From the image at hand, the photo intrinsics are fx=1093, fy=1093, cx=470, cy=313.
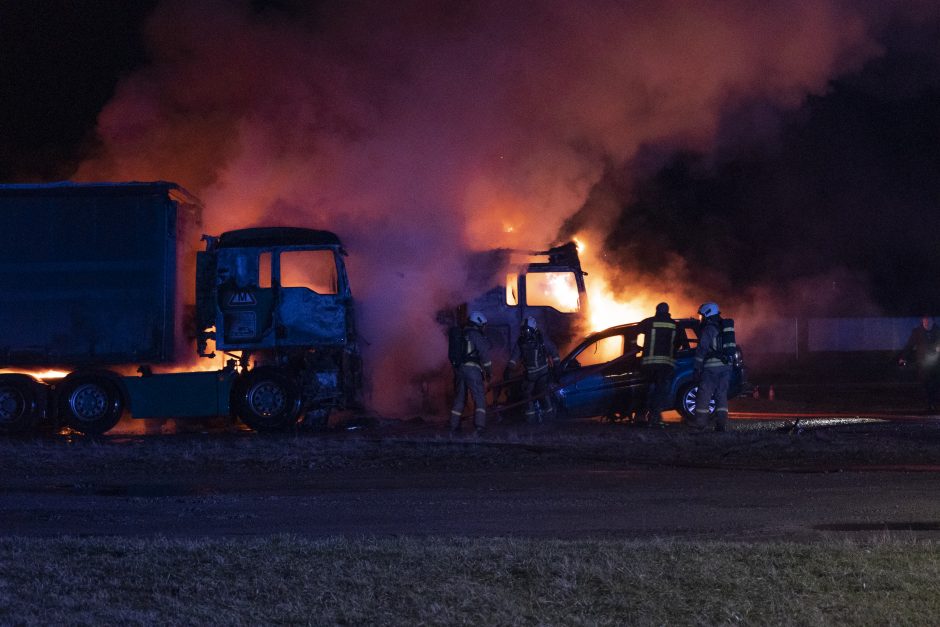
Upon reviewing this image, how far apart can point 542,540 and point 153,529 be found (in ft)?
10.6

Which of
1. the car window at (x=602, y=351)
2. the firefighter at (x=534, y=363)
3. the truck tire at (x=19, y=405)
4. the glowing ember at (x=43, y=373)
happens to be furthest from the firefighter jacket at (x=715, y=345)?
the truck tire at (x=19, y=405)

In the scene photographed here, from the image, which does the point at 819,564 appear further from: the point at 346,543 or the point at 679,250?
the point at 679,250

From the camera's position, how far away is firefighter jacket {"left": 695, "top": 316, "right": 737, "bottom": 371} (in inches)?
611

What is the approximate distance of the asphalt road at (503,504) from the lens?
8664 mm

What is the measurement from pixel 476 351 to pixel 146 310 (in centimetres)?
514

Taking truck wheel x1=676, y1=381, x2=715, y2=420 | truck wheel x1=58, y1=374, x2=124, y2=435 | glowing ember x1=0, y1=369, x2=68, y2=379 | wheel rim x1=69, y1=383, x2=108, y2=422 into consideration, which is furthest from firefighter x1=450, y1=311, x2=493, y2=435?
glowing ember x1=0, y1=369, x2=68, y2=379

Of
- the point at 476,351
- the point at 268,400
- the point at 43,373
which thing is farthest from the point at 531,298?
the point at 43,373

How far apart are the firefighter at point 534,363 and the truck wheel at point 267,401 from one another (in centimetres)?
336

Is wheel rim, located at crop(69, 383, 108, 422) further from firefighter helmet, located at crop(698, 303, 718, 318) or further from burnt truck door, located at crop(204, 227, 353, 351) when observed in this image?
firefighter helmet, located at crop(698, 303, 718, 318)

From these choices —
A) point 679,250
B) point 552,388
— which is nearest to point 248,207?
point 552,388

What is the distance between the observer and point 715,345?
1556 centimetres

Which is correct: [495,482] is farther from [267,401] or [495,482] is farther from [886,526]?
[267,401]

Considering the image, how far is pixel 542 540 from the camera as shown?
7.97 metres

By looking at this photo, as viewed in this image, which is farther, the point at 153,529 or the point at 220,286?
the point at 220,286
